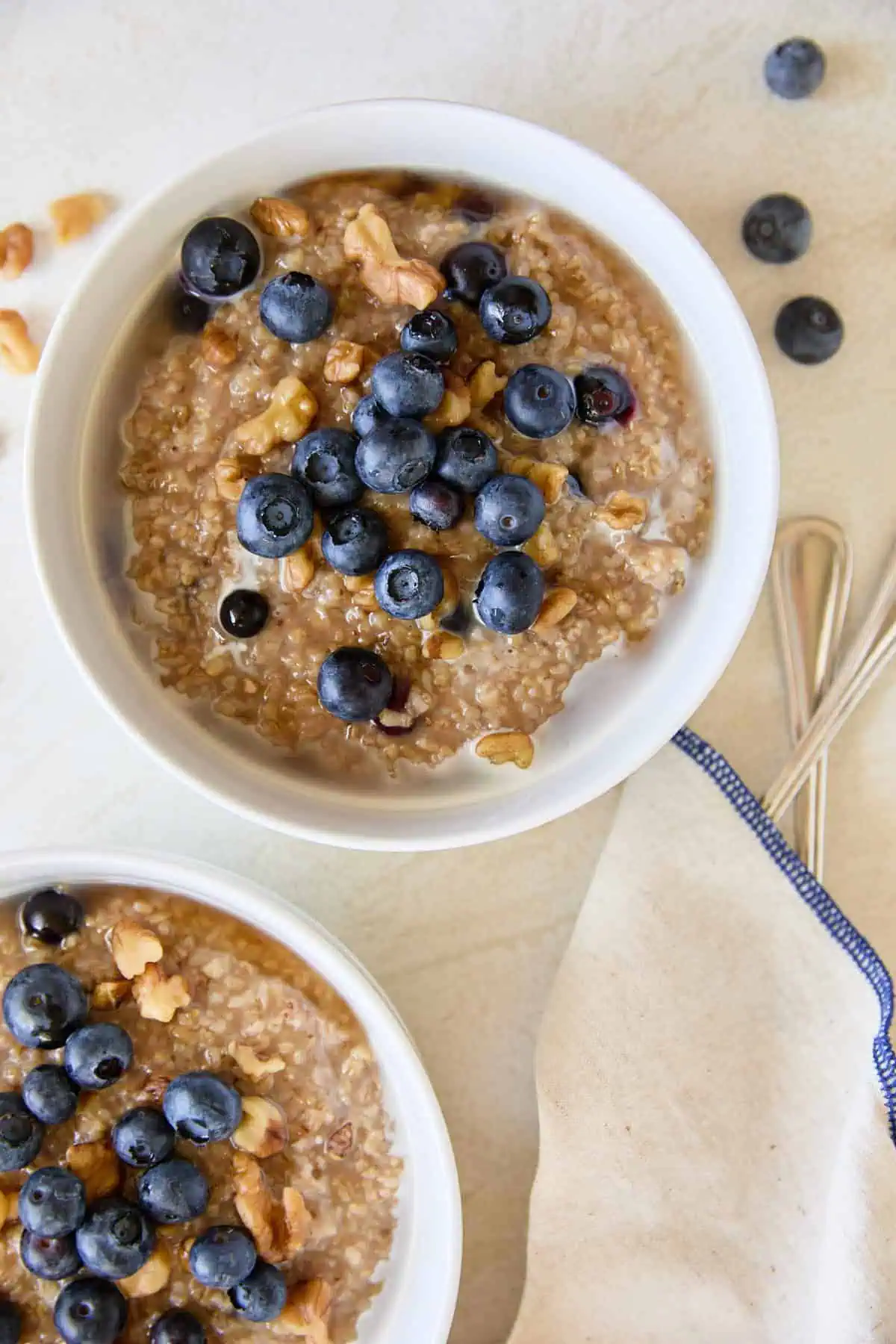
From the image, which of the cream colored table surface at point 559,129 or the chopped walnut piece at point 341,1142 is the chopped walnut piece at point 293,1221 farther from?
the cream colored table surface at point 559,129

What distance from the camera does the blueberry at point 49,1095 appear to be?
1.22 meters

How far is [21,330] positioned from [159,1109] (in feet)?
2.86

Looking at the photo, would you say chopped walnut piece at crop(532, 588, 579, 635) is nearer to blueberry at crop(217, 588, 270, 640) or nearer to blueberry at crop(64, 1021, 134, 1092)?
blueberry at crop(217, 588, 270, 640)

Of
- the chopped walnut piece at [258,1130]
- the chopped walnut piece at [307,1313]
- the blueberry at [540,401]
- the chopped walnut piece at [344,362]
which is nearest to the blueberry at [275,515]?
the chopped walnut piece at [344,362]

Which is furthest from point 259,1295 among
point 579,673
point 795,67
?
point 795,67

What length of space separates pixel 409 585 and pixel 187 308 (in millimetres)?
378

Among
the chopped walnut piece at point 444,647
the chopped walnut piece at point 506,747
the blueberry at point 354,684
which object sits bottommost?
the chopped walnut piece at point 506,747

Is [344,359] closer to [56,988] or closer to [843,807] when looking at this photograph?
[56,988]

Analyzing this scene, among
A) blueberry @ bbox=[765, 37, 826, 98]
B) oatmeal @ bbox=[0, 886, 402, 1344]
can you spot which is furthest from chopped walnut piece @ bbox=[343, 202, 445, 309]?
oatmeal @ bbox=[0, 886, 402, 1344]

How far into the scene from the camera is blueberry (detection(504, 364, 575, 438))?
111 cm

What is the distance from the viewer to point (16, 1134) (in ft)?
3.98

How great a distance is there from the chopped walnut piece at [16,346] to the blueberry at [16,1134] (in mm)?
797

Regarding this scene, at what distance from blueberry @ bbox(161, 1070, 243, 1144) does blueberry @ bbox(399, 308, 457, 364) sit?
736 millimetres

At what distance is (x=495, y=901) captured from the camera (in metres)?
1.45
